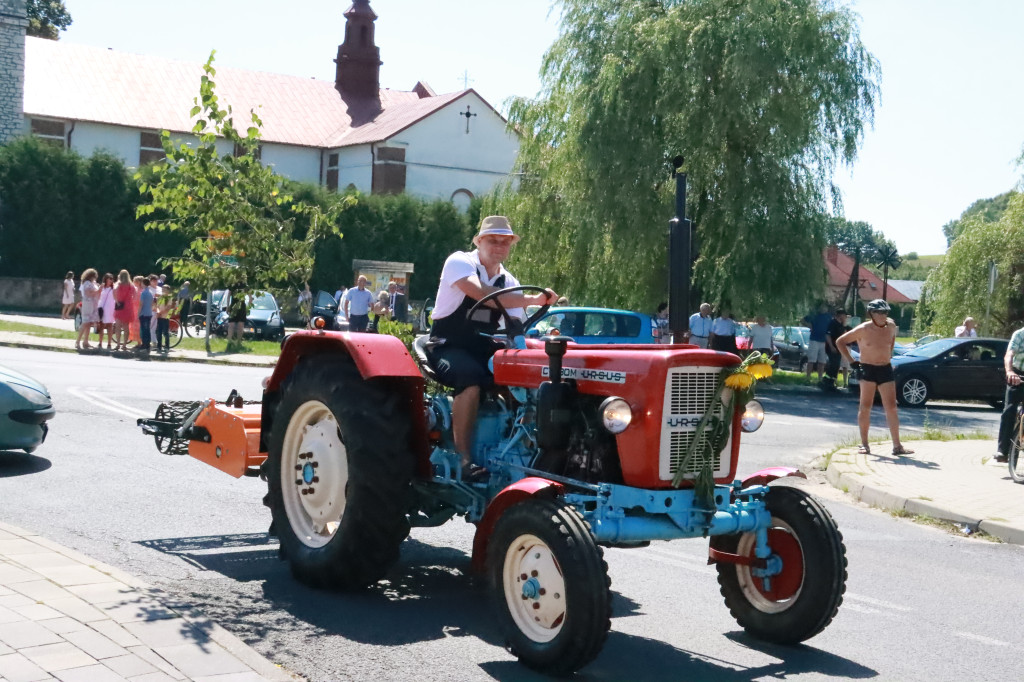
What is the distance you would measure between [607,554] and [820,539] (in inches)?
101

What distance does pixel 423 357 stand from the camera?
6.61 meters

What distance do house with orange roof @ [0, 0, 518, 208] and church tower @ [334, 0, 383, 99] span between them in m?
0.06

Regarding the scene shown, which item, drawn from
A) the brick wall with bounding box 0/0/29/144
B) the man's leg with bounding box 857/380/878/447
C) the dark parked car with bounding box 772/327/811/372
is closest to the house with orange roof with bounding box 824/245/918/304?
the dark parked car with bounding box 772/327/811/372

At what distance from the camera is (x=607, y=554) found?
7.92 m

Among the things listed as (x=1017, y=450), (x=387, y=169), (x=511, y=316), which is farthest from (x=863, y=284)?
(x=511, y=316)

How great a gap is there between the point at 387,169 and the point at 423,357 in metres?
55.2

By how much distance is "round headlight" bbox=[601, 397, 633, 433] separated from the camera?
531cm

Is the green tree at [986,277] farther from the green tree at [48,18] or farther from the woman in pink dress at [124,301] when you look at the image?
the green tree at [48,18]

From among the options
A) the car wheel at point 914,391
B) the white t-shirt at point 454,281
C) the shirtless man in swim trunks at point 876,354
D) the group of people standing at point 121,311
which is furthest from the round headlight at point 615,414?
the group of people standing at point 121,311

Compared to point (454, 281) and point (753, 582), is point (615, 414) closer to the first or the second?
point (753, 582)

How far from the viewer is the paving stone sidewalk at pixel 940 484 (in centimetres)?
1034

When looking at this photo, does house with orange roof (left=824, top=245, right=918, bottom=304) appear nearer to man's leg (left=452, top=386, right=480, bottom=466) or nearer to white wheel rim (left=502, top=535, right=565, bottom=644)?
man's leg (left=452, top=386, right=480, bottom=466)

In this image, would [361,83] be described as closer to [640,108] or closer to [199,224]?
[640,108]

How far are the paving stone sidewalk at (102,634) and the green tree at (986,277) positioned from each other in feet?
96.7
